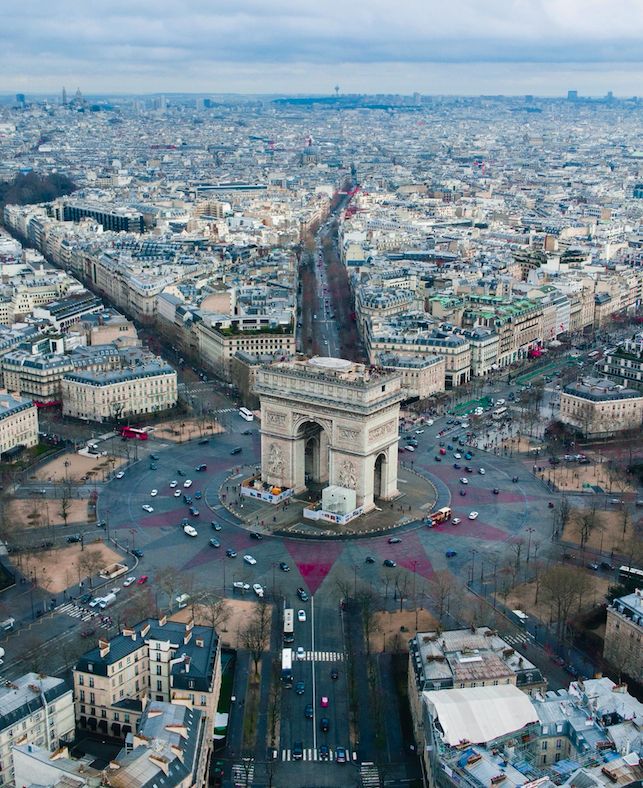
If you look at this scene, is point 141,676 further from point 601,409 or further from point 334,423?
point 601,409

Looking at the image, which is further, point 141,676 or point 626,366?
point 626,366

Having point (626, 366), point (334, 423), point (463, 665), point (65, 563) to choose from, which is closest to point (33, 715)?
point (463, 665)

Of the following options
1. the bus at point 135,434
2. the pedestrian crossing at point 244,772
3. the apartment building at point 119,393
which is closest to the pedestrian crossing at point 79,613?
the pedestrian crossing at point 244,772

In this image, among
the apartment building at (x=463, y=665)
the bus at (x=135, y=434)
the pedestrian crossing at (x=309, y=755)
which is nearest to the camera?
the pedestrian crossing at (x=309, y=755)

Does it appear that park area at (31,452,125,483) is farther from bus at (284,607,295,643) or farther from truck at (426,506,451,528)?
bus at (284,607,295,643)

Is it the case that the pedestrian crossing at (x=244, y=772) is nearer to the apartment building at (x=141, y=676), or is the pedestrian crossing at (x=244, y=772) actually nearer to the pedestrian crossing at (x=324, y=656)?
the apartment building at (x=141, y=676)
